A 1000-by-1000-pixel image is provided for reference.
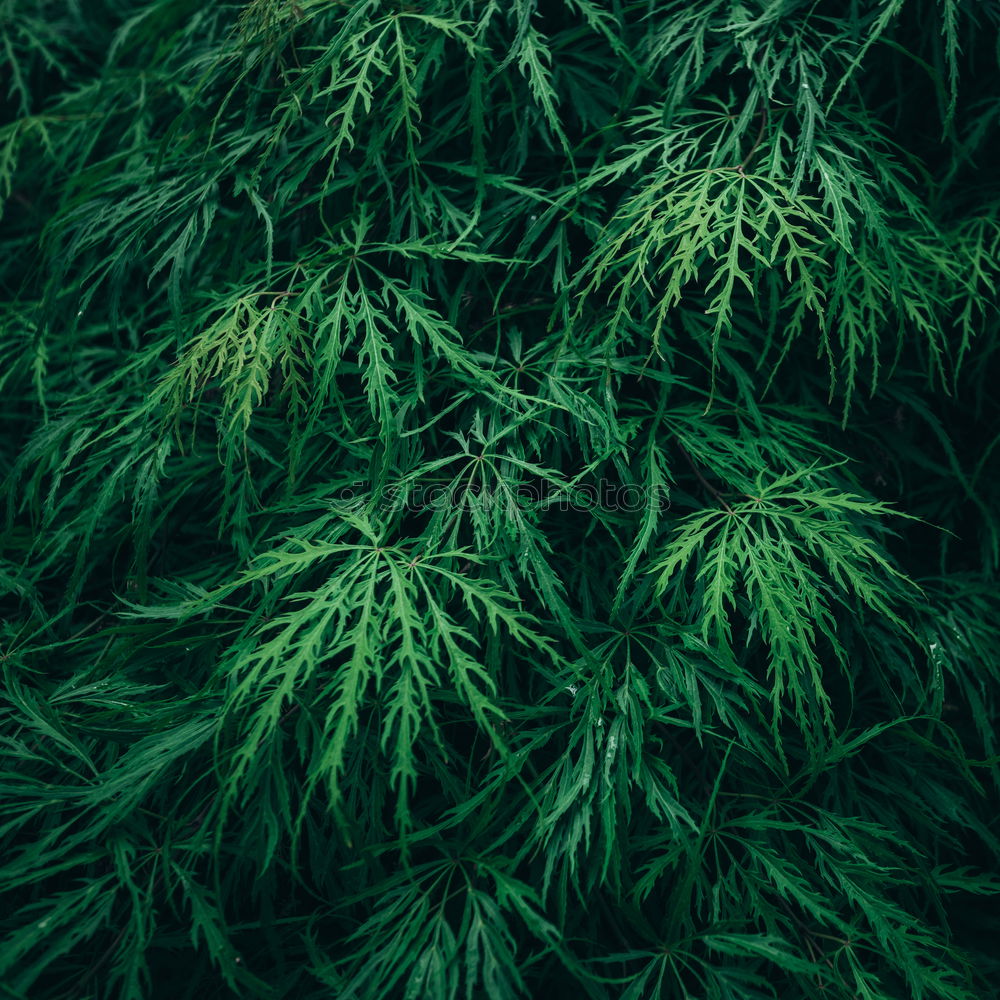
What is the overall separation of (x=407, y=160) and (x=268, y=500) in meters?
0.60

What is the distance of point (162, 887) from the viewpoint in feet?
3.94

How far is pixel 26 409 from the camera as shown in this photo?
5.94ft

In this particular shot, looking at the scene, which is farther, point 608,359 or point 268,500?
point 268,500

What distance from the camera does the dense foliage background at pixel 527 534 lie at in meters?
1.13

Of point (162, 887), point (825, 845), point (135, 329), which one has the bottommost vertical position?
point (825, 845)

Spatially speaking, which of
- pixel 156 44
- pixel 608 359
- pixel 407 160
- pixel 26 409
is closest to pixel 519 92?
pixel 407 160

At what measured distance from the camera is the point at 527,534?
3.87ft

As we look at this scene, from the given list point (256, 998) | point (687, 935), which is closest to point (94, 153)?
point (256, 998)

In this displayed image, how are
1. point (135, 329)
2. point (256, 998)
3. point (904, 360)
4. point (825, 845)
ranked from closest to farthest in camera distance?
point (256, 998), point (825, 845), point (904, 360), point (135, 329)

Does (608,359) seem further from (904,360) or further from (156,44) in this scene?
(156,44)

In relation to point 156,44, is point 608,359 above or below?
below

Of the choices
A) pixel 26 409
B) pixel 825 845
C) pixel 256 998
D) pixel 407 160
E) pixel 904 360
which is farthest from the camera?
pixel 26 409

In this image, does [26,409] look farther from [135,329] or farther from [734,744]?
[734,744]

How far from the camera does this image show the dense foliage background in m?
1.13
